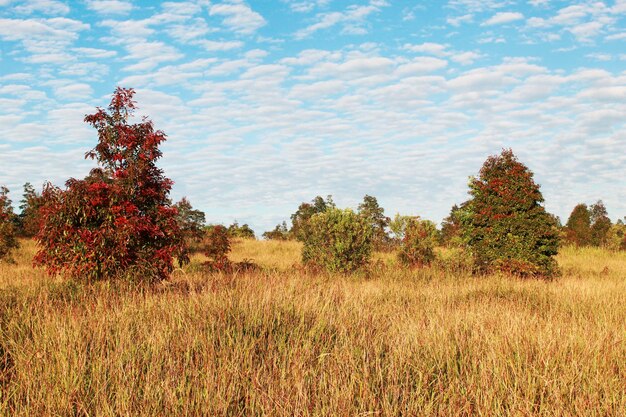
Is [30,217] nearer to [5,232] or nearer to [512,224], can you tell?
[5,232]

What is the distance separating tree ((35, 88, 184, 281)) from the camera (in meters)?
8.91

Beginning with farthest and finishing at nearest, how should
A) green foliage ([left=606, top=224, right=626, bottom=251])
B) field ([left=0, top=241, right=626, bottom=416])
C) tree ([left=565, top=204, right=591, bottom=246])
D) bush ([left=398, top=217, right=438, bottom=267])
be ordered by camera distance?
tree ([left=565, top=204, right=591, bottom=246]) < green foliage ([left=606, top=224, right=626, bottom=251]) < bush ([left=398, top=217, right=438, bottom=267]) < field ([left=0, top=241, right=626, bottom=416])

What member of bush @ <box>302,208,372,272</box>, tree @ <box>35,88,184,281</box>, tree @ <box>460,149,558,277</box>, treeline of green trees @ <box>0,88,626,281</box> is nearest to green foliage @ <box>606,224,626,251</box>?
treeline of green trees @ <box>0,88,626,281</box>

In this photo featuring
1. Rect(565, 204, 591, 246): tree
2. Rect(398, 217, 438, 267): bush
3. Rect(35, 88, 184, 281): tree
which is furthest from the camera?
Rect(565, 204, 591, 246): tree

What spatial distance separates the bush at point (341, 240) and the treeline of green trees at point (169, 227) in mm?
28

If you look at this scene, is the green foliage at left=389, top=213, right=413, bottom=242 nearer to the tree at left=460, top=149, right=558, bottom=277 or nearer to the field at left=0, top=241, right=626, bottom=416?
the tree at left=460, top=149, right=558, bottom=277

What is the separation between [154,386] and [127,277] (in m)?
5.37

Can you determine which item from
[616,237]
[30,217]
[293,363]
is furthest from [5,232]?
[616,237]

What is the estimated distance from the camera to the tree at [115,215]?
8.91m

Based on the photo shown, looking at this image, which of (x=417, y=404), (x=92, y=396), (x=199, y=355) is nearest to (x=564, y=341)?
(x=417, y=404)

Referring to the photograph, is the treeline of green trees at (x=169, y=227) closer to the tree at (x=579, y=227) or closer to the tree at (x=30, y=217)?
the tree at (x=30, y=217)

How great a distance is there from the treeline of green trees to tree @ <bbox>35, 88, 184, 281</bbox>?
0.02 metres

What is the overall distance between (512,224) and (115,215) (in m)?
10.3

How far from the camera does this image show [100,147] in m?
9.98
